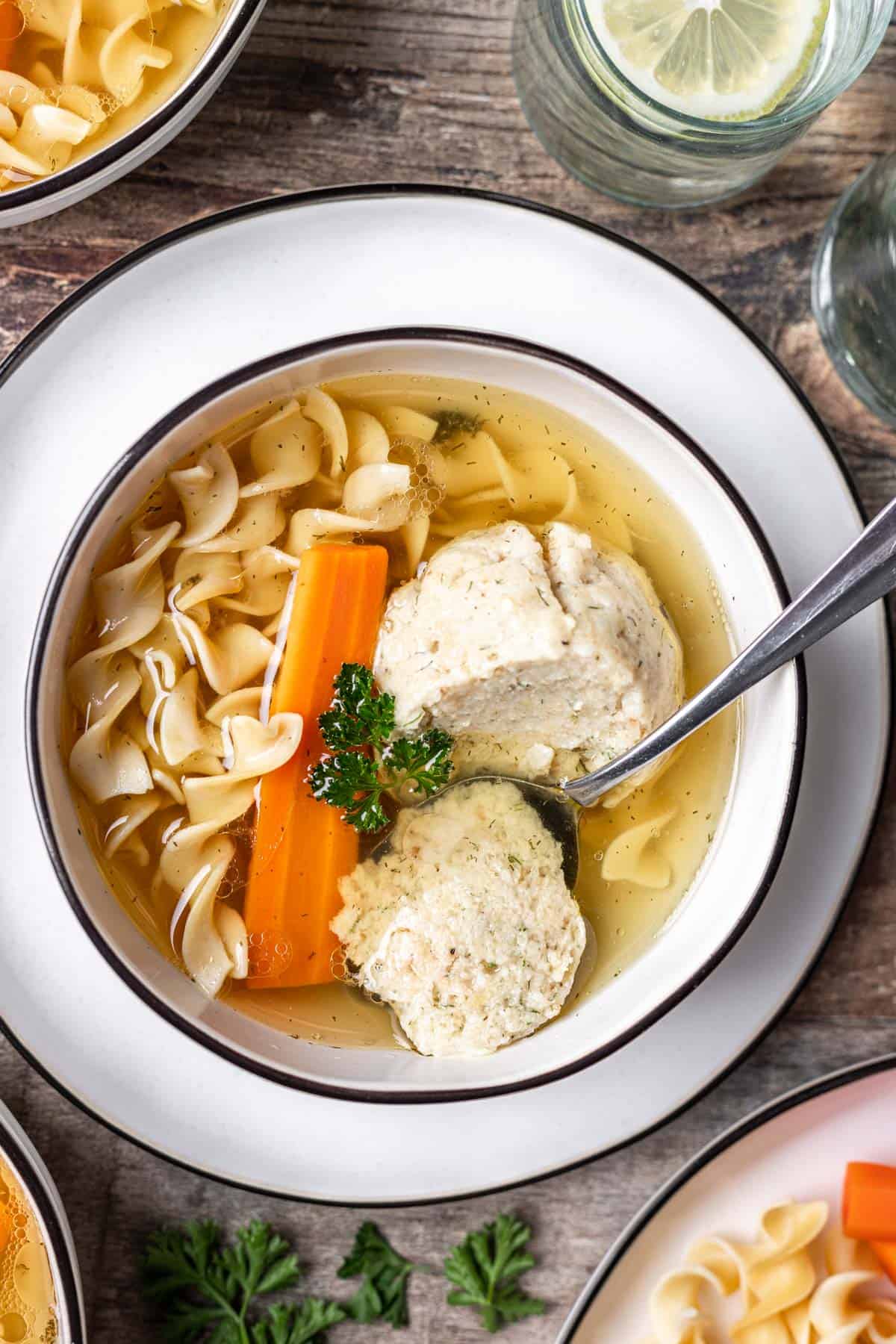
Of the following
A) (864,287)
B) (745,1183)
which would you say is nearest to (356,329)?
(864,287)

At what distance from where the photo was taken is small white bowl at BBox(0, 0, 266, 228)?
2.01 metres

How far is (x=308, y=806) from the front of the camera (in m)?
2.26

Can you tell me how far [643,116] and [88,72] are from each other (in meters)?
1.12

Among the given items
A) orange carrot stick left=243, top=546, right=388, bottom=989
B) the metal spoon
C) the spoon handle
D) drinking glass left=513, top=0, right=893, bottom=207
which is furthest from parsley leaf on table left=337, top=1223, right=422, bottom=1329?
drinking glass left=513, top=0, right=893, bottom=207

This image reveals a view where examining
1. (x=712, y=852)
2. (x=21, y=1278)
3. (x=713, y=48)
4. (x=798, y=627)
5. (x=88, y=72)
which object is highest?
(x=88, y=72)

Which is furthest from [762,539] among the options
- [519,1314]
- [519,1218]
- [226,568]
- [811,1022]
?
[519,1314]

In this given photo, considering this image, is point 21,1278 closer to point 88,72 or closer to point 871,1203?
point 871,1203

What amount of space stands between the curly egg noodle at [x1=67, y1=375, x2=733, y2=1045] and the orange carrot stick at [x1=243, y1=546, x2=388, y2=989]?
27mm

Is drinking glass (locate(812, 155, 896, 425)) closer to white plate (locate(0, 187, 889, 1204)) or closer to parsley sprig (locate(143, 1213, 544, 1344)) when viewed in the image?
white plate (locate(0, 187, 889, 1204))

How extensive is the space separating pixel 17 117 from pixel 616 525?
1487mm

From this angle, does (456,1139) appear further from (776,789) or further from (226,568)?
(226,568)

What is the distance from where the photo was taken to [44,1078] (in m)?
2.14

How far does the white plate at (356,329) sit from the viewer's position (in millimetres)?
2082

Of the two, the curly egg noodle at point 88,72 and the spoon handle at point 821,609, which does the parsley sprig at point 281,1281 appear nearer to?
the spoon handle at point 821,609
